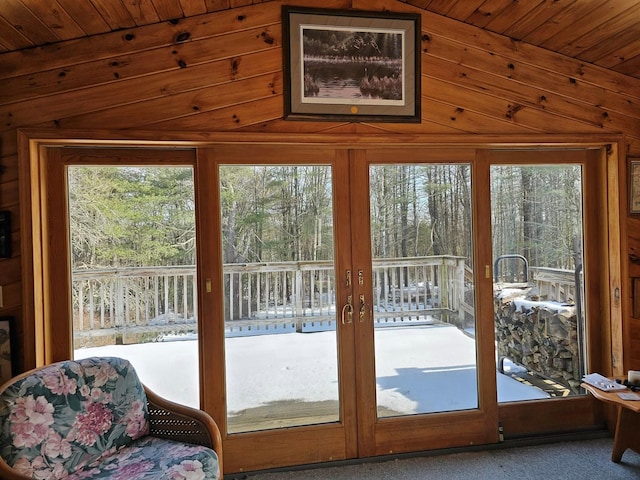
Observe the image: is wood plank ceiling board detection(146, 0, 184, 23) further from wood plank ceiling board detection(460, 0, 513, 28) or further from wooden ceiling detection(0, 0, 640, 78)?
wood plank ceiling board detection(460, 0, 513, 28)

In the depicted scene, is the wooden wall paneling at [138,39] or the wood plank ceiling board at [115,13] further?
the wooden wall paneling at [138,39]

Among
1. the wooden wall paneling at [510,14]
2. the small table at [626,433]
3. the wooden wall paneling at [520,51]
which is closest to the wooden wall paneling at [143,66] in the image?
the wooden wall paneling at [520,51]

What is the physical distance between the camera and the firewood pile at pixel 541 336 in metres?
2.96

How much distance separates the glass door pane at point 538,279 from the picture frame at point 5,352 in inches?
121

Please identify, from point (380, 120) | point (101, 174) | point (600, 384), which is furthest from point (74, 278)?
point (600, 384)

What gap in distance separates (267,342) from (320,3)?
2197 millimetres

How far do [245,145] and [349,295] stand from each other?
118 centimetres

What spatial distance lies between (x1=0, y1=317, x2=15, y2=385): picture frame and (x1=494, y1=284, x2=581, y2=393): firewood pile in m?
3.13

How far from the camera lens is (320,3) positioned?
Answer: 2510 mm

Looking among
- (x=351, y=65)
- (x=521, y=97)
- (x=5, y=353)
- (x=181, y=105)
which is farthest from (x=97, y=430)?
(x=521, y=97)

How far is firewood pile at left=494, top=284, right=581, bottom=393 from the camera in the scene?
116 inches

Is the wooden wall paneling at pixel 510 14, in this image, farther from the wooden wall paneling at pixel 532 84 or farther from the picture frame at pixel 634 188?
the picture frame at pixel 634 188

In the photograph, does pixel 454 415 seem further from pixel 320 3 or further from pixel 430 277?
pixel 320 3

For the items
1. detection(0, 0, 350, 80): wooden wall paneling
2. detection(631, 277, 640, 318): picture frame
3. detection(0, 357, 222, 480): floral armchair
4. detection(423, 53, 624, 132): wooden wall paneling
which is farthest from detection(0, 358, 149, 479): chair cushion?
detection(631, 277, 640, 318): picture frame
